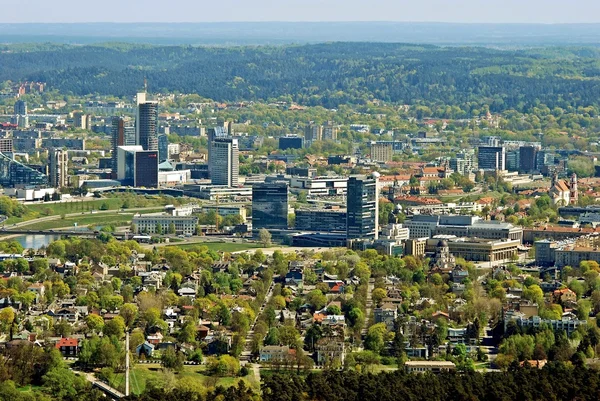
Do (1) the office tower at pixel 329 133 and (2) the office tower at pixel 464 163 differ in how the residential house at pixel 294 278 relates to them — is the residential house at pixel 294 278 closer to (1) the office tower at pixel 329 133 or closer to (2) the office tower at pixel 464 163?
(2) the office tower at pixel 464 163

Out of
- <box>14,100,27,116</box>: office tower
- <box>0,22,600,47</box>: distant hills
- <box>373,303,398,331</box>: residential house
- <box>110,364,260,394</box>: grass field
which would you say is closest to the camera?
<box>110,364,260,394</box>: grass field

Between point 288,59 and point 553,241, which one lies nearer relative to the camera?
point 553,241

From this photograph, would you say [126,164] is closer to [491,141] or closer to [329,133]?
[491,141]

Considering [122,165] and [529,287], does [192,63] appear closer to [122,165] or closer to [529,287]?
[122,165]

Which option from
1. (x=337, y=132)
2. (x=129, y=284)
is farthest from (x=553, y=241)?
(x=337, y=132)

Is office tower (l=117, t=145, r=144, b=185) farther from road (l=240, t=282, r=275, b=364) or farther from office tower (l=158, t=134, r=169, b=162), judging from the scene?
road (l=240, t=282, r=275, b=364)

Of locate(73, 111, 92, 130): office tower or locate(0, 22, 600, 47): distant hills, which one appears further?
locate(0, 22, 600, 47): distant hills

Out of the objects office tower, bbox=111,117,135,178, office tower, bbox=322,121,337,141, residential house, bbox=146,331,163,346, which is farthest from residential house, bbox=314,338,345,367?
office tower, bbox=322,121,337,141

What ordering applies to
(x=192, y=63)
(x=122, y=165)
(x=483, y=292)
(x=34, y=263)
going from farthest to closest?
(x=192, y=63) → (x=122, y=165) → (x=34, y=263) → (x=483, y=292)
